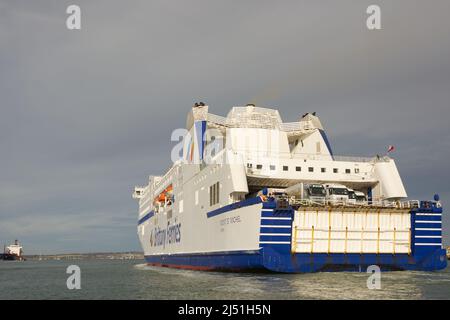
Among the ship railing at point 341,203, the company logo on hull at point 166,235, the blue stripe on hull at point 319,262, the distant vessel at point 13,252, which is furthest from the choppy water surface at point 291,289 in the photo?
the distant vessel at point 13,252

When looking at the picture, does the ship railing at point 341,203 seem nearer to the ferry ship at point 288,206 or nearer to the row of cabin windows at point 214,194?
the ferry ship at point 288,206

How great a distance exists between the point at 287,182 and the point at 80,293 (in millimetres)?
15673

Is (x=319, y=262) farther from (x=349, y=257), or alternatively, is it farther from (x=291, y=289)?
(x=291, y=289)

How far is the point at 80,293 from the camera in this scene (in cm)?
→ 2492

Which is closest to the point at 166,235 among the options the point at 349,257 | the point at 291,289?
the point at 349,257

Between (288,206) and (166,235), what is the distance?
25779 millimetres

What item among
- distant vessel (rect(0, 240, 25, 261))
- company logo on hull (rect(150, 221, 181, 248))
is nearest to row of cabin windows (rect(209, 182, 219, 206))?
company logo on hull (rect(150, 221, 181, 248))

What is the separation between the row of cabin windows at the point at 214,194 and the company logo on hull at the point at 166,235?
10843 mm

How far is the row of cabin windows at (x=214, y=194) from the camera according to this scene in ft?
108

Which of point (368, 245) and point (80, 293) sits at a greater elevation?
point (368, 245)

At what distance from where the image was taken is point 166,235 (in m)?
50.7
